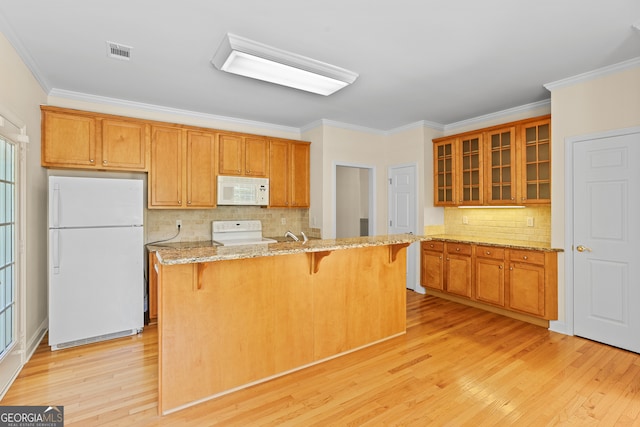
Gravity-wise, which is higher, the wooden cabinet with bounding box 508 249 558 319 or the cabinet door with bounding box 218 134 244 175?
the cabinet door with bounding box 218 134 244 175

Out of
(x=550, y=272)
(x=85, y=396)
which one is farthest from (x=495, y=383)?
(x=85, y=396)

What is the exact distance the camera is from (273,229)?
5109 mm

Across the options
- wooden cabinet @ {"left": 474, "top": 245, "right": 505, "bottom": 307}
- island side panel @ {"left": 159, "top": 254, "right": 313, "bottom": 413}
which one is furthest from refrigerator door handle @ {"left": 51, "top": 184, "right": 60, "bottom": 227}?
wooden cabinet @ {"left": 474, "top": 245, "right": 505, "bottom": 307}

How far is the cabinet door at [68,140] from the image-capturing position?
11.1 feet

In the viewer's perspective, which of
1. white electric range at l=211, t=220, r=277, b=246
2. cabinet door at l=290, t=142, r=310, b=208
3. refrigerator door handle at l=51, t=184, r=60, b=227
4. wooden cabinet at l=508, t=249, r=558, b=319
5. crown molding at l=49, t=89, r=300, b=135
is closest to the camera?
refrigerator door handle at l=51, t=184, r=60, b=227

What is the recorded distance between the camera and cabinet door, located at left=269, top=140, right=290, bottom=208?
15.6ft

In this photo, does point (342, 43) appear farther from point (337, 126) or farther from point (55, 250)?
point (55, 250)

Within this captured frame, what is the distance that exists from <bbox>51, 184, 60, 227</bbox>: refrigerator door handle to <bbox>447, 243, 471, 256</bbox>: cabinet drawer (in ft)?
15.0

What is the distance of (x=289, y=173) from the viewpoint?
16.1 ft

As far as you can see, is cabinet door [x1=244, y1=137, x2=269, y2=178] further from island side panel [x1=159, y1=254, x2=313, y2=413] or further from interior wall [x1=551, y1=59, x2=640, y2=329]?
interior wall [x1=551, y1=59, x2=640, y2=329]

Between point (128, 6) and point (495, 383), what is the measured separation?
373 centimetres

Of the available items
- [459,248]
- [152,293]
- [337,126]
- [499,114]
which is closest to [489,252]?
[459,248]

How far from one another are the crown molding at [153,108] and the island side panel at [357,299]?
284 cm

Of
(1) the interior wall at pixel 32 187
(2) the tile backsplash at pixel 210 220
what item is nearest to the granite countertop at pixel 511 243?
(2) the tile backsplash at pixel 210 220
